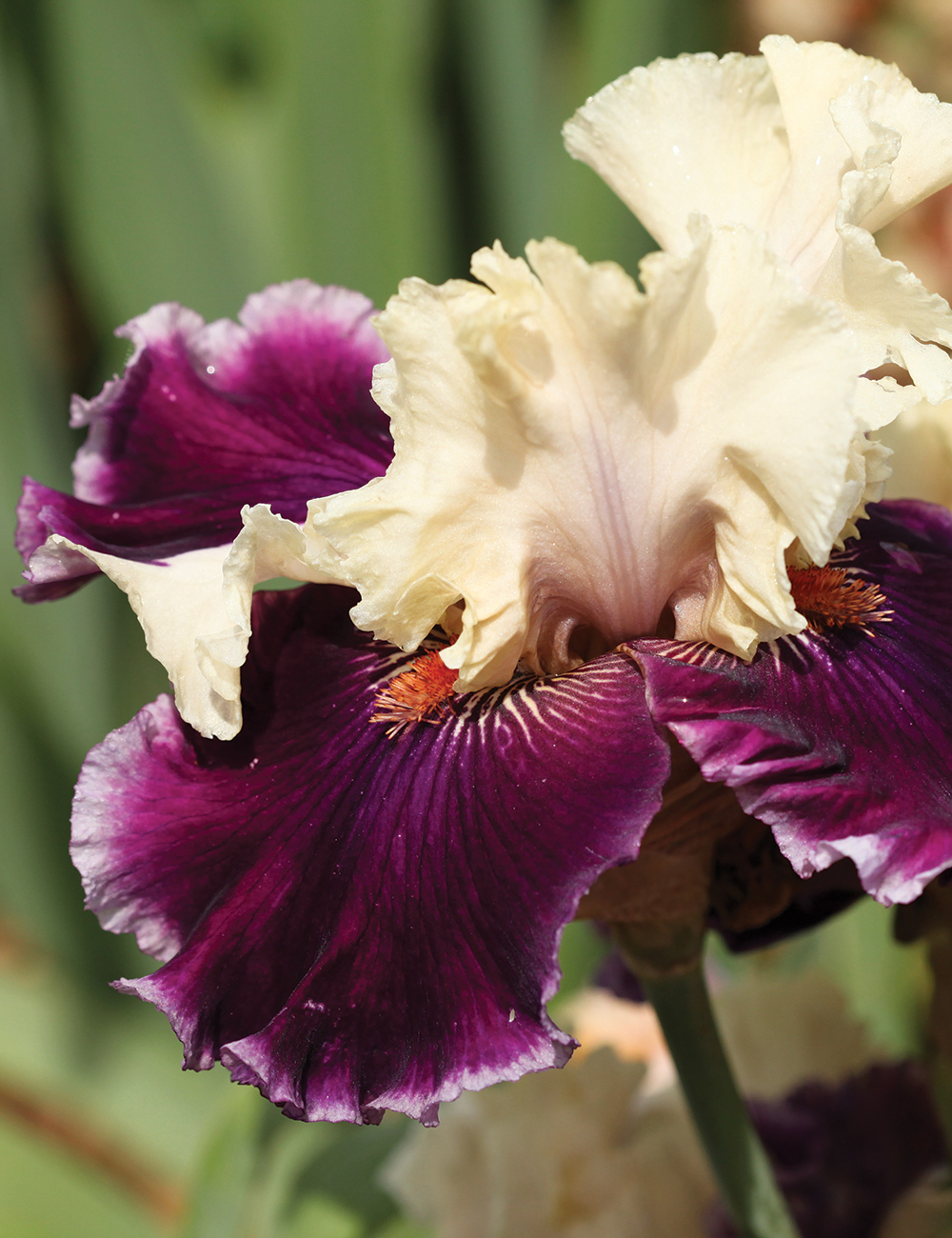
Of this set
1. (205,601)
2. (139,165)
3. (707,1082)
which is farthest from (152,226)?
(707,1082)

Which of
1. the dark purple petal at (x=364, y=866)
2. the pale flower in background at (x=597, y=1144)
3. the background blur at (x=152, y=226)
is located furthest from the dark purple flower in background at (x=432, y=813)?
the background blur at (x=152, y=226)

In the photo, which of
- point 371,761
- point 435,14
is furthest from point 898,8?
point 371,761

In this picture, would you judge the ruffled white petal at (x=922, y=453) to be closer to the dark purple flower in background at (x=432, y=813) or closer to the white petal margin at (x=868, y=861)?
the dark purple flower in background at (x=432, y=813)

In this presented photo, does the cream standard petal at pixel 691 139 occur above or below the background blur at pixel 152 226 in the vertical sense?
above

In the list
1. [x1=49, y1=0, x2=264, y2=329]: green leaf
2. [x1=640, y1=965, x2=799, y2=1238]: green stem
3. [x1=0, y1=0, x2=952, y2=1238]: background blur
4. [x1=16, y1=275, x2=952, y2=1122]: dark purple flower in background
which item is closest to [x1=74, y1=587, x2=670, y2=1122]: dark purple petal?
[x1=16, y1=275, x2=952, y2=1122]: dark purple flower in background

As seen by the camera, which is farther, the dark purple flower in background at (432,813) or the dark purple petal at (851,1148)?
the dark purple petal at (851,1148)

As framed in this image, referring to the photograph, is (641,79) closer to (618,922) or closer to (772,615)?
(772,615)

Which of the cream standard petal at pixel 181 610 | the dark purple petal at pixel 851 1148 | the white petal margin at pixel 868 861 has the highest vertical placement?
the cream standard petal at pixel 181 610
